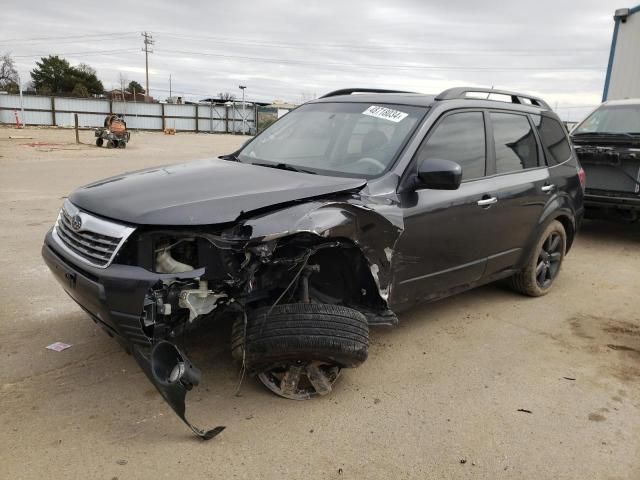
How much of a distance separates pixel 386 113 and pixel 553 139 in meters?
2.11

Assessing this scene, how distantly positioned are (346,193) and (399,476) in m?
1.58

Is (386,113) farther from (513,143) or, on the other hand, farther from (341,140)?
(513,143)

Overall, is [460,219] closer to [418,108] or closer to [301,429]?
[418,108]

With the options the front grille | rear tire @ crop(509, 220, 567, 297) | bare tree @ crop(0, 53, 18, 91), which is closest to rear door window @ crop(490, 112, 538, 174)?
rear tire @ crop(509, 220, 567, 297)

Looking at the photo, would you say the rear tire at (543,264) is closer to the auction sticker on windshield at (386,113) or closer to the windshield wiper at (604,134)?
the auction sticker on windshield at (386,113)

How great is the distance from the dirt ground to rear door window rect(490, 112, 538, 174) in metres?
1.32

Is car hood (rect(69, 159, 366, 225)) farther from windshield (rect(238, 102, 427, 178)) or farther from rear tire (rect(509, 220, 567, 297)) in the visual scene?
rear tire (rect(509, 220, 567, 297))

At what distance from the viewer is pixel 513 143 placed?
4629mm

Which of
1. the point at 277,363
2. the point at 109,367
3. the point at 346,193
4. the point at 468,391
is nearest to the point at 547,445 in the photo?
the point at 468,391

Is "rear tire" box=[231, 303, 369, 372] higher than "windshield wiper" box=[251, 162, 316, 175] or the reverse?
the reverse

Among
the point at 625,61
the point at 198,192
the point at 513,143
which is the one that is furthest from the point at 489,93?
the point at 625,61

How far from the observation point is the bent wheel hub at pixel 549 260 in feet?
17.0

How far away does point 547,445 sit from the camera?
2.91 metres

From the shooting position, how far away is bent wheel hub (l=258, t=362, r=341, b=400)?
3.20 m
